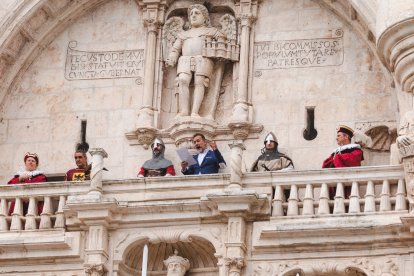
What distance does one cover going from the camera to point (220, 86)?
28.3 meters

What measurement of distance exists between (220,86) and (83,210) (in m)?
3.28

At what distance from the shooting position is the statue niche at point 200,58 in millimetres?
28031

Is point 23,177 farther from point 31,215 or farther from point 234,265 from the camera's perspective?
point 234,265

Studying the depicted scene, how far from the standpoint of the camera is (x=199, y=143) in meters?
26.9

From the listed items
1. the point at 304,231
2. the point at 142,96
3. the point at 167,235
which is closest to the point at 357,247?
the point at 304,231

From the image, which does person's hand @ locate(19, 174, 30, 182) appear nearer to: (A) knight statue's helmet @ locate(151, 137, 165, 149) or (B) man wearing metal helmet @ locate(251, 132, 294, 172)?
(A) knight statue's helmet @ locate(151, 137, 165, 149)

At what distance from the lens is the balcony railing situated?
25703mm

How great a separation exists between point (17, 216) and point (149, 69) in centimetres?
311

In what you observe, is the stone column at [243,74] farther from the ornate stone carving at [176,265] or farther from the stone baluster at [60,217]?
the stone baluster at [60,217]

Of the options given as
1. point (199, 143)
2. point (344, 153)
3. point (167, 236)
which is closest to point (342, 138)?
point (344, 153)

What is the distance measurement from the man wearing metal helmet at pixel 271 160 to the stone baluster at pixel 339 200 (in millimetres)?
951

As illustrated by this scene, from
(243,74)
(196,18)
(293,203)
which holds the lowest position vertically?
(293,203)

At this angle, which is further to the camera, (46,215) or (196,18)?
(196,18)

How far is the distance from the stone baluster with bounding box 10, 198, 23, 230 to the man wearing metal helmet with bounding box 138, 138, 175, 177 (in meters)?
1.58
